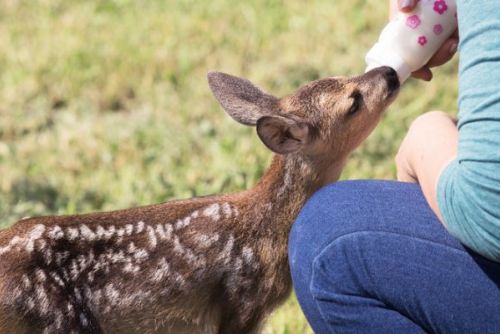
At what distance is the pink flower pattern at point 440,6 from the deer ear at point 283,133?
632mm

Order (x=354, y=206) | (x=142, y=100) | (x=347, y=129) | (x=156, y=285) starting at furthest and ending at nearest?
1. (x=142, y=100)
2. (x=347, y=129)
3. (x=156, y=285)
4. (x=354, y=206)

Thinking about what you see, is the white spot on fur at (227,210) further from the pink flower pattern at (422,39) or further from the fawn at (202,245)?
the pink flower pattern at (422,39)

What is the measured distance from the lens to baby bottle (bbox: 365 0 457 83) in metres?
3.23

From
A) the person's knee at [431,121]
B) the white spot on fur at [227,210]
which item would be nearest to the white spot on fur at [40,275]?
the white spot on fur at [227,210]

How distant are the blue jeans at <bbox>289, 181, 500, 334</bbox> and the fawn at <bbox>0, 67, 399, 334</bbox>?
51 cm

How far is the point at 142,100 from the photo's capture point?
570 cm

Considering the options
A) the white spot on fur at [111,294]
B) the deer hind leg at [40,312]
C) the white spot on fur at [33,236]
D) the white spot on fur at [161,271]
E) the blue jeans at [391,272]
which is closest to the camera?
the blue jeans at [391,272]

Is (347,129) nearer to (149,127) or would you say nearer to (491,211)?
(491,211)

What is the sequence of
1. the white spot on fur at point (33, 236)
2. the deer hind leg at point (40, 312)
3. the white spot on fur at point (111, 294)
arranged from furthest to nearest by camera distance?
the white spot on fur at point (111, 294), the white spot on fur at point (33, 236), the deer hind leg at point (40, 312)

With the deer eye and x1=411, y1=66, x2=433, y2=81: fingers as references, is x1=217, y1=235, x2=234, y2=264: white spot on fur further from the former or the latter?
x1=411, y1=66, x2=433, y2=81: fingers

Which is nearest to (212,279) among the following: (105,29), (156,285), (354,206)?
(156,285)

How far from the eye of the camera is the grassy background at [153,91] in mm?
4727

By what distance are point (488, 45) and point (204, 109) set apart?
3.19 meters

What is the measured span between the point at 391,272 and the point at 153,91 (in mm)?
3218
